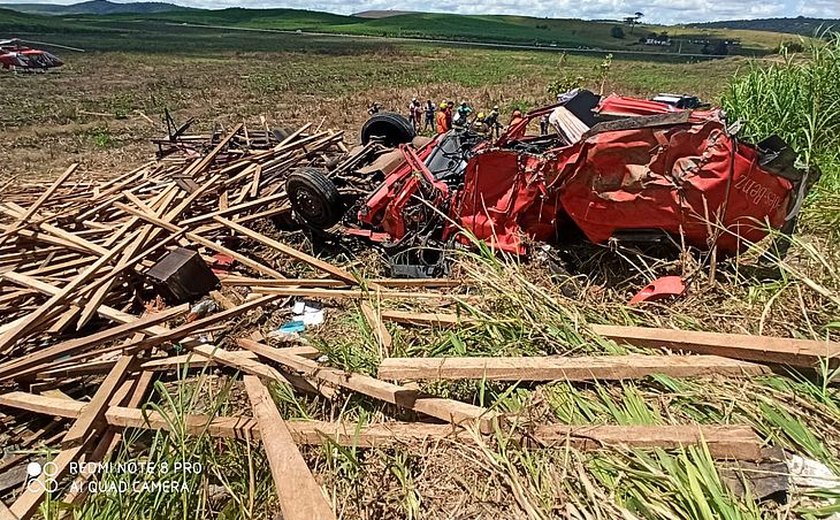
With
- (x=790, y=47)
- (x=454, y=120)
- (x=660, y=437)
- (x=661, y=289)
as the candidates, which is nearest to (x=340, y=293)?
(x=661, y=289)

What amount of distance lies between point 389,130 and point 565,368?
5204 millimetres

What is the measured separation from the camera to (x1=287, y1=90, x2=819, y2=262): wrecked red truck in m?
3.58

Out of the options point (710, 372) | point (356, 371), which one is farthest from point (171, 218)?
point (710, 372)

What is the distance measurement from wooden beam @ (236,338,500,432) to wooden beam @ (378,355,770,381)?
0.09 metres

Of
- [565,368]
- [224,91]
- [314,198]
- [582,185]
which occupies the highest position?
[582,185]

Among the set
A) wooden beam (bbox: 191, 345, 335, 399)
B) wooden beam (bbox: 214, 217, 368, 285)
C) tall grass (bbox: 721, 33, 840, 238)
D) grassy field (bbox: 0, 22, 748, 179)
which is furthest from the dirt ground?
wooden beam (bbox: 191, 345, 335, 399)

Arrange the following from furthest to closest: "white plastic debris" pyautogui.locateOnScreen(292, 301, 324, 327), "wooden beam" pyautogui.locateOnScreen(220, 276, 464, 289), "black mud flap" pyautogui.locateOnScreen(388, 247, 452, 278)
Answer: "black mud flap" pyautogui.locateOnScreen(388, 247, 452, 278), "wooden beam" pyautogui.locateOnScreen(220, 276, 464, 289), "white plastic debris" pyautogui.locateOnScreen(292, 301, 324, 327)

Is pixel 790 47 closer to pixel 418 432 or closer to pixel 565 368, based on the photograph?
pixel 565 368

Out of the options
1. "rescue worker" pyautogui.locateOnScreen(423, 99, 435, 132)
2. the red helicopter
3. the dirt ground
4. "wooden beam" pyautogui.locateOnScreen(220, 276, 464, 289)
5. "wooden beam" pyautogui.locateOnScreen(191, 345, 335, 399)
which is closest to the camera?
"wooden beam" pyautogui.locateOnScreen(191, 345, 335, 399)

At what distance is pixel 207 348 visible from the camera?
13.3ft

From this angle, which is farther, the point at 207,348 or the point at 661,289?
the point at 207,348

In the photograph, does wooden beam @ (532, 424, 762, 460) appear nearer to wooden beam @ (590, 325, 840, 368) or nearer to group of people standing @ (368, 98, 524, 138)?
wooden beam @ (590, 325, 840, 368)

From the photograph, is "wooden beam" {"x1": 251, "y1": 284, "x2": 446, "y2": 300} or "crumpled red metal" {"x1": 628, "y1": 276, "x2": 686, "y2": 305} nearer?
"crumpled red metal" {"x1": 628, "y1": 276, "x2": 686, "y2": 305}

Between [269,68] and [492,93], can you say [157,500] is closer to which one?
[492,93]
